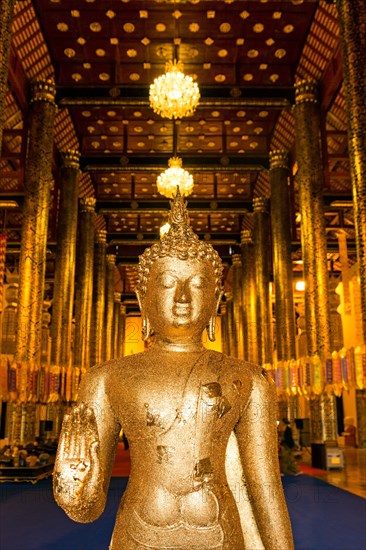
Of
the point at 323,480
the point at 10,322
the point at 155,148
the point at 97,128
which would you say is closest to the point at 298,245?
the point at 155,148

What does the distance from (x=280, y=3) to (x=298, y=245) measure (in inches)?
267

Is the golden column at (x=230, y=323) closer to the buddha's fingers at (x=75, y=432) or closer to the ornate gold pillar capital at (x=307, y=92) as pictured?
the ornate gold pillar capital at (x=307, y=92)

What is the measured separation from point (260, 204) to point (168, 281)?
1623 cm

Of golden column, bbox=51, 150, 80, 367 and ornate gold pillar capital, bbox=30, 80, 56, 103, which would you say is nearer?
ornate gold pillar capital, bbox=30, 80, 56, 103

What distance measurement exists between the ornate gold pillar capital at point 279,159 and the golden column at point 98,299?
7881mm

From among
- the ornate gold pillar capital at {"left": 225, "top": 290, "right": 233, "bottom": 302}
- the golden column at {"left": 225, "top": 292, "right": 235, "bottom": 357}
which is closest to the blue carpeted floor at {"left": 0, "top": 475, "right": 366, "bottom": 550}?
the golden column at {"left": 225, "top": 292, "right": 235, "bottom": 357}

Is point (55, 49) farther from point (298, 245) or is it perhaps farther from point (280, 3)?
point (298, 245)

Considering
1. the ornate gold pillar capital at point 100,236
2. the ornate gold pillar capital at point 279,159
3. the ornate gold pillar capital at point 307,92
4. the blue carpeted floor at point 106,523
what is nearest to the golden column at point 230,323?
the ornate gold pillar capital at point 100,236

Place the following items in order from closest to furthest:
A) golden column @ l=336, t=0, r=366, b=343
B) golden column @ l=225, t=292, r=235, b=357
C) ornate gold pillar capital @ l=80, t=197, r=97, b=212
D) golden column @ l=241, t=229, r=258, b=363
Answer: golden column @ l=336, t=0, r=366, b=343, ornate gold pillar capital @ l=80, t=197, r=97, b=212, golden column @ l=241, t=229, r=258, b=363, golden column @ l=225, t=292, r=235, b=357

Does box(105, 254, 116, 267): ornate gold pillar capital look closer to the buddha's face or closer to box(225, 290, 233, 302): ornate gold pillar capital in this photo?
box(225, 290, 233, 302): ornate gold pillar capital

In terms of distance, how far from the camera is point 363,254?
7082 millimetres

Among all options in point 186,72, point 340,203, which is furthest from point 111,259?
point 340,203

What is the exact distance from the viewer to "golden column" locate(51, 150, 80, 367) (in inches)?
518

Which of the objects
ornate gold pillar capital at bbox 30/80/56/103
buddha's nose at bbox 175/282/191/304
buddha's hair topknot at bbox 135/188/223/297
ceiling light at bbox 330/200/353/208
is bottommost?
buddha's nose at bbox 175/282/191/304
